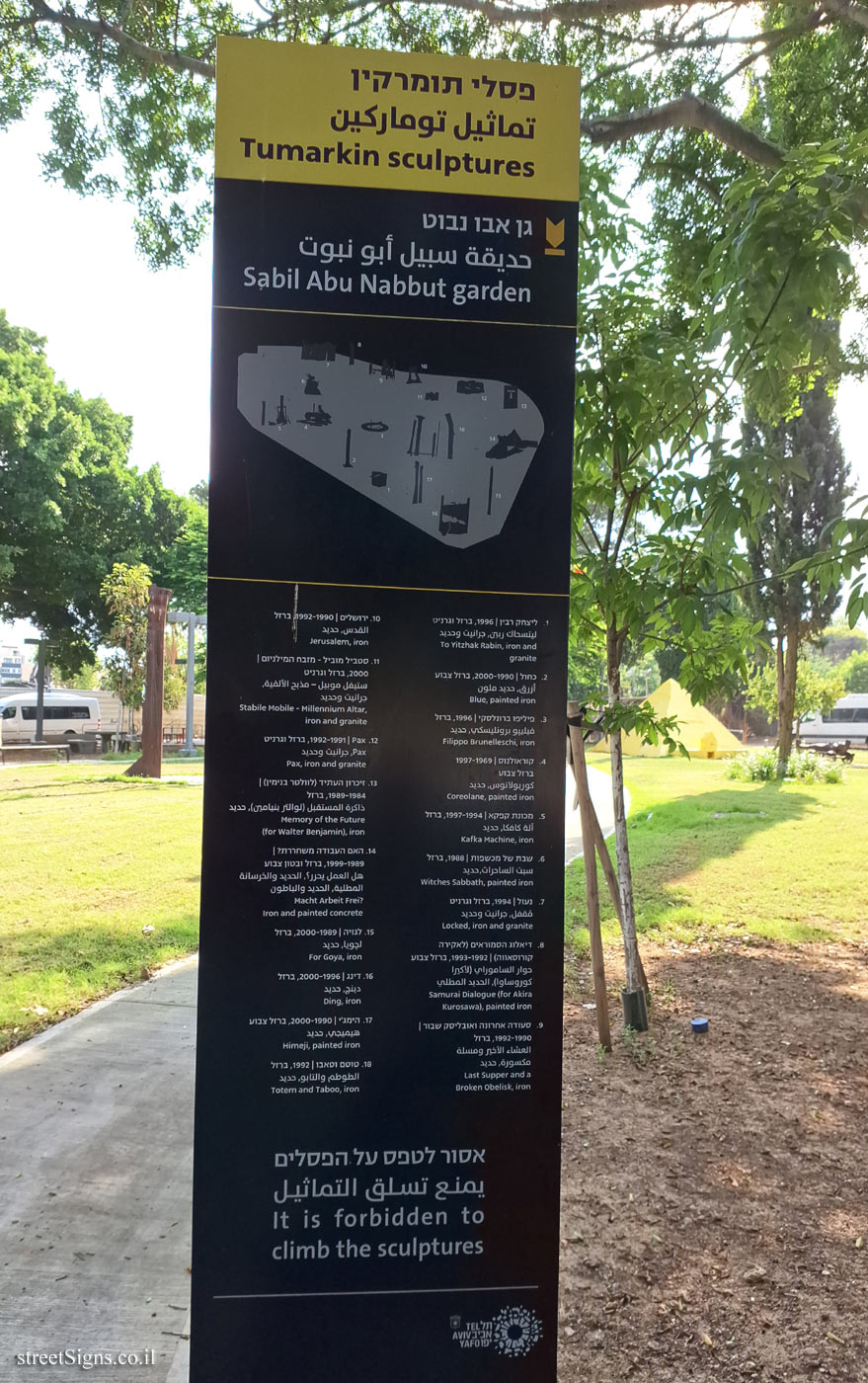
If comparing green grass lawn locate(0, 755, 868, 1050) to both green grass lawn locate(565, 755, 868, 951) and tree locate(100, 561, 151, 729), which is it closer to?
green grass lawn locate(565, 755, 868, 951)

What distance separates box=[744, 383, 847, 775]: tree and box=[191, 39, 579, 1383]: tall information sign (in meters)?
15.4

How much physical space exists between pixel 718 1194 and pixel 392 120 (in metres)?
3.54

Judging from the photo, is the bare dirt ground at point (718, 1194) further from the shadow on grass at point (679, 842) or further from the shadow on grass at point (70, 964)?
the shadow on grass at point (70, 964)

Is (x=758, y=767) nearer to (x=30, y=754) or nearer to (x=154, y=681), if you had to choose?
(x=154, y=681)

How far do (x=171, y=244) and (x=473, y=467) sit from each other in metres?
6.05

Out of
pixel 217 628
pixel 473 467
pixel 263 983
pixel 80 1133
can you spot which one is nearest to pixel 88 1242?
pixel 80 1133

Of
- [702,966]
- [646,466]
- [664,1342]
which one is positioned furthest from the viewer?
[702,966]

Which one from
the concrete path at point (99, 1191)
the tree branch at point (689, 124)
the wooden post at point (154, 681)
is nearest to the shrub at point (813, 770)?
the wooden post at point (154, 681)

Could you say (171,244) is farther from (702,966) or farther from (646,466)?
(702,966)

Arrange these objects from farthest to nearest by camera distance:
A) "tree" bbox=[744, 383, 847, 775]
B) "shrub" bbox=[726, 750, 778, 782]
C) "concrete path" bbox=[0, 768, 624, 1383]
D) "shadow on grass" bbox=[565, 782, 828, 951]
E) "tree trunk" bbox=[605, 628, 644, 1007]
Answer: "shrub" bbox=[726, 750, 778, 782], "tree" bbox=[744, 383, 847, 775], "shadow on grass" bbox=[565, 782, 828, 951], "tree trunk" bbox=[605, 628, 644, 1007], "concrete path" bbox=[0, 768, 624, 1383]

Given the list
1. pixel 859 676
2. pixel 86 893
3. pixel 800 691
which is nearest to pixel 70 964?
pixel 86 893

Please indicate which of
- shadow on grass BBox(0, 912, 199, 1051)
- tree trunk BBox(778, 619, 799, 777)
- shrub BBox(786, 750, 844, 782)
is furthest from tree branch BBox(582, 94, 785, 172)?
shrub BBox(786, 750, 844, 782)

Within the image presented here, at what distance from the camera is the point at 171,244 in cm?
691

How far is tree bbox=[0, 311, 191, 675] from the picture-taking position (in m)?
26.2
